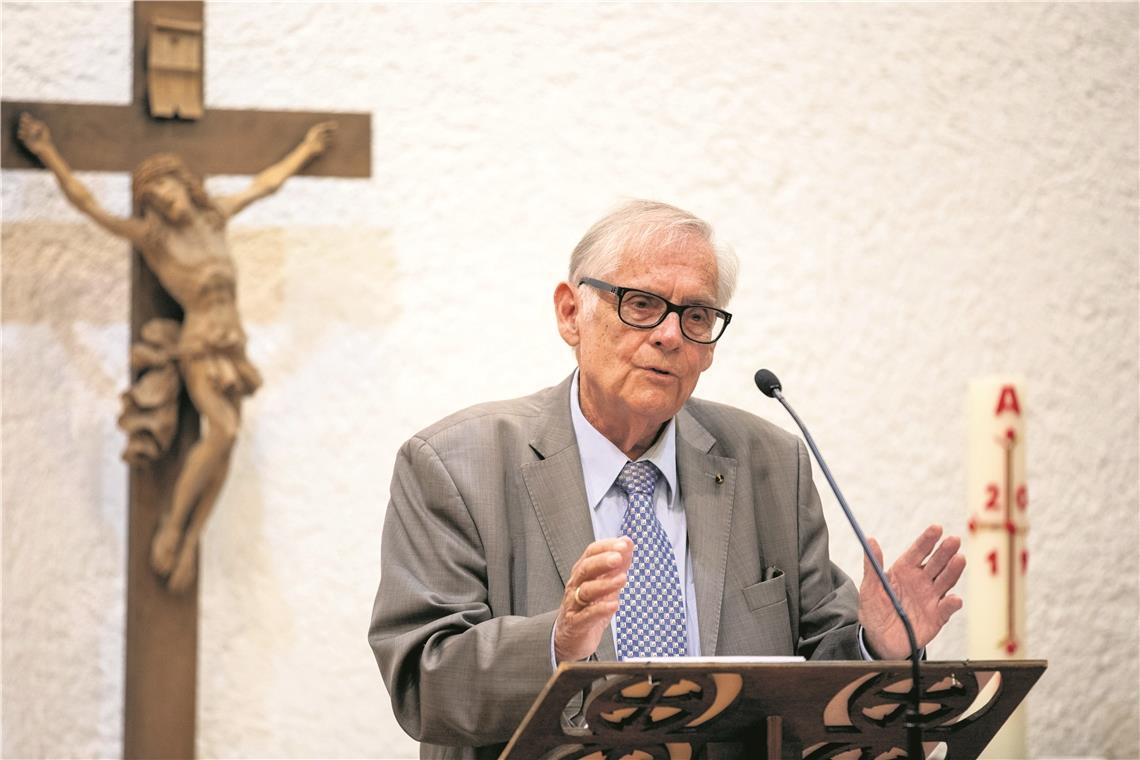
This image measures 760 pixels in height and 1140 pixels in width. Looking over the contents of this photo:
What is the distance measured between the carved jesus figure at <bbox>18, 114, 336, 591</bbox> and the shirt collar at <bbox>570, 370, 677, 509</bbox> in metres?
1.25

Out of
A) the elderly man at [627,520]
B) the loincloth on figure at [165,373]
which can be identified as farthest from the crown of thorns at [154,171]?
the elderly man at [627,520]

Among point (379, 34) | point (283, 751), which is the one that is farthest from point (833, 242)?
point (283, 751)

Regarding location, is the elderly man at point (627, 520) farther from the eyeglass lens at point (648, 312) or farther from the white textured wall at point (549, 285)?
the white textured wall at point (549, 285)

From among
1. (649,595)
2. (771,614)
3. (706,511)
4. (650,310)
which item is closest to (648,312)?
(650,310)

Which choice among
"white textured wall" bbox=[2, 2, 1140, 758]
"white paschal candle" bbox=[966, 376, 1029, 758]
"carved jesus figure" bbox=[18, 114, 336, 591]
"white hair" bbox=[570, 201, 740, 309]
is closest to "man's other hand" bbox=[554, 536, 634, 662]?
"white hair" bbox=[570, 201, 740, 309]

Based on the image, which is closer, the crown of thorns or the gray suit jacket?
the gray suit jacket

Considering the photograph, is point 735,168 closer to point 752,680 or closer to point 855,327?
point 855,327

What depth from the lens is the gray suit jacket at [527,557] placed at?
2.28m

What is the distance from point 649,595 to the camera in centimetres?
256

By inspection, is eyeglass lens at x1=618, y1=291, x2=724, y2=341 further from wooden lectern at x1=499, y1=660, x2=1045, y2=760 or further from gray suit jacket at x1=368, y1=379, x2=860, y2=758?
wooden lectern at x1=499, y1=660, x2=1045, y2=760

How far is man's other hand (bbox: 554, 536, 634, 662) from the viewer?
76.7 inches

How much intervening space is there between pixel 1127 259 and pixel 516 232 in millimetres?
2051

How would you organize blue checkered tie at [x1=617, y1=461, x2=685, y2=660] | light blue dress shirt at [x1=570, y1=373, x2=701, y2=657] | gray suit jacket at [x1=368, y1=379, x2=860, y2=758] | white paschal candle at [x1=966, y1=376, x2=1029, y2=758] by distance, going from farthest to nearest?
white paschal candle at [x1=966, y1=376, x2=1029, y2=758], light blue dress shirt at [x1=570, y1=373, x2=701, y2=657], blue checkered tie at [x1=617, y1=461, x2=685, y2=660], gray suit jacket at [x1=368, y1=379, x2=860, y2=758]

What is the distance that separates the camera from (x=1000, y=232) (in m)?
4.49
